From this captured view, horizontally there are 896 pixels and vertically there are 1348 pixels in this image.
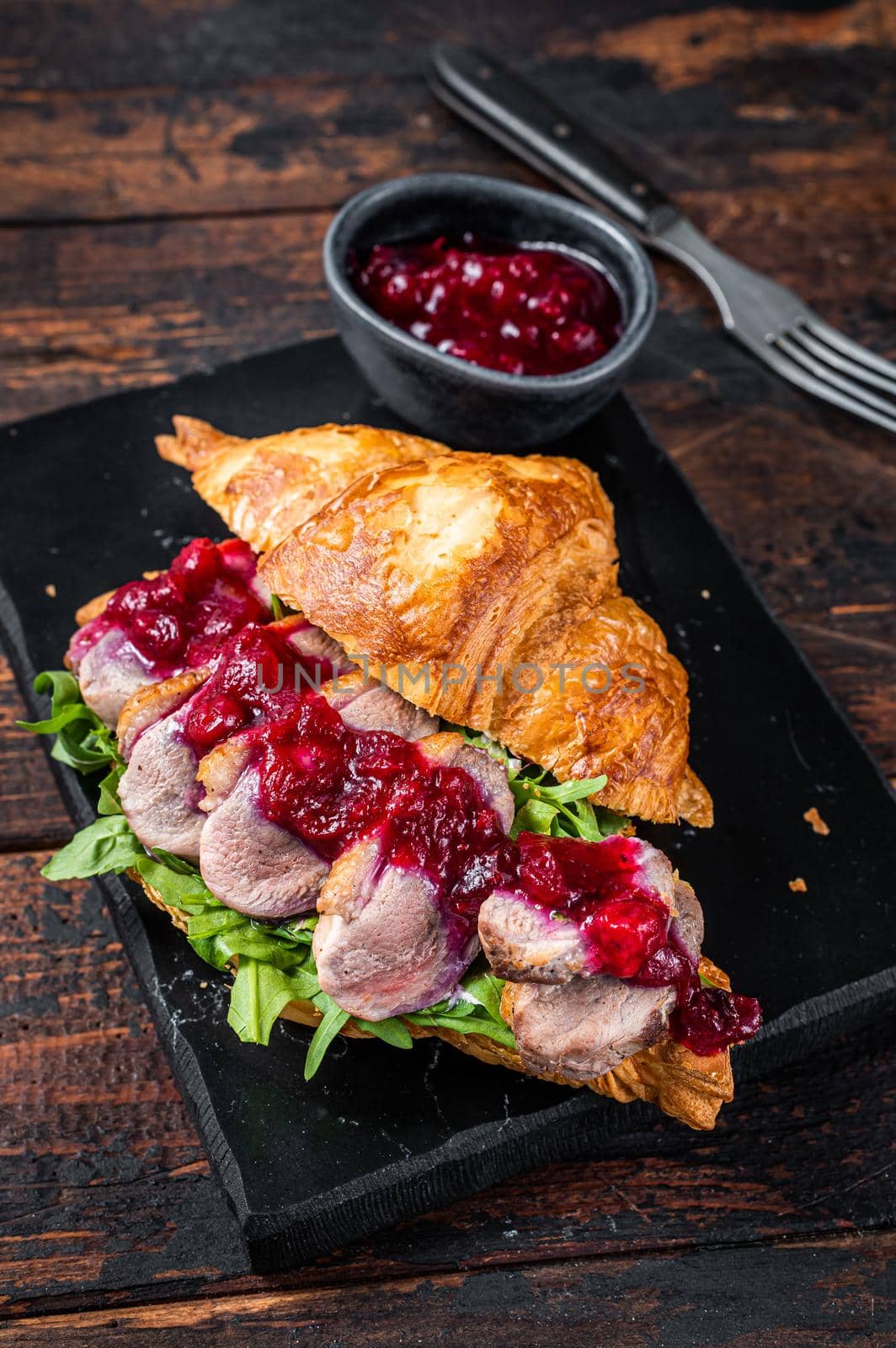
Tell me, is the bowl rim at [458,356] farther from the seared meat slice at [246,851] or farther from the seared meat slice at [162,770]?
the seared meat slice at [246,851]

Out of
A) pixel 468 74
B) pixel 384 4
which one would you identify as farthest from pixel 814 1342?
pixel 384 4

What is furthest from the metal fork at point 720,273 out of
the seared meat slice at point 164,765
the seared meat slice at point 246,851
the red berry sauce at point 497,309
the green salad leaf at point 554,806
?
the seared meat slice at point 246,851

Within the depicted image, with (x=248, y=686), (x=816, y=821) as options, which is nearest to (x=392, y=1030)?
(x=248, y=686)

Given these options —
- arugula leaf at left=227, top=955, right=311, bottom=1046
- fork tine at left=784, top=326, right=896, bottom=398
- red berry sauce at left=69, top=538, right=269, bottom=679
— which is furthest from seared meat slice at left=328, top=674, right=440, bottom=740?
fork tine at left=784, top=326, right=896, bottom=398

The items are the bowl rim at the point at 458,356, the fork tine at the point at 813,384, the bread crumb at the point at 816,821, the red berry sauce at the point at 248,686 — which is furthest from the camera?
the fork tine at the point at 813,384

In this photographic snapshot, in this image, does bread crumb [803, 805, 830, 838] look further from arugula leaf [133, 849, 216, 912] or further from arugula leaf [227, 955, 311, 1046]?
arugula leaf [133, 849, 216, 912]

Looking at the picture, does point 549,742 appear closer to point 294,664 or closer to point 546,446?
point 294,664
